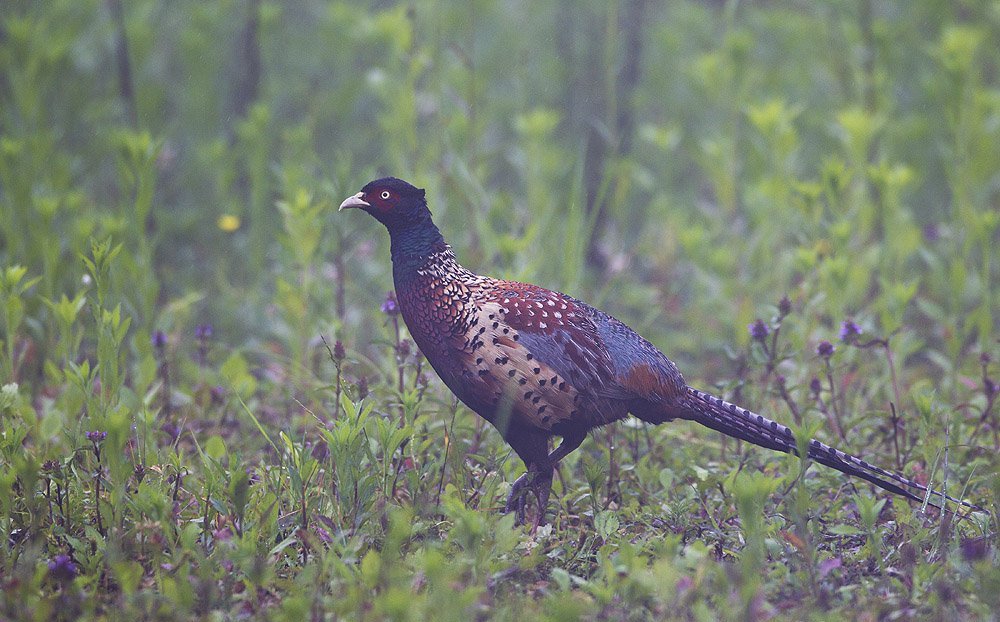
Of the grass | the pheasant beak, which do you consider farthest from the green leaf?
the pheasant beak

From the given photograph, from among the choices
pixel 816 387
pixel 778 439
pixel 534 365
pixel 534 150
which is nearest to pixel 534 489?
pixel 534 365

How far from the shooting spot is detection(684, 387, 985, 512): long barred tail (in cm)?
385

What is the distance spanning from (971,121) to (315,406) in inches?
163

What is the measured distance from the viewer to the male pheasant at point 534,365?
391 cm

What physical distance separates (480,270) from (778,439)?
2.66 meters

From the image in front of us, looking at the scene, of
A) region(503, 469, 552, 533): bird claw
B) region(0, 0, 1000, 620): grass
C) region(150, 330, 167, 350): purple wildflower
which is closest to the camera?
region(0, 0, 1000, 620): grass

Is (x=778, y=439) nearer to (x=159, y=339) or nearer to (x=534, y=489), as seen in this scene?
(x=534, y=489)

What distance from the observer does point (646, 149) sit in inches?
385

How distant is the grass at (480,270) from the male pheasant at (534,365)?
0.18m

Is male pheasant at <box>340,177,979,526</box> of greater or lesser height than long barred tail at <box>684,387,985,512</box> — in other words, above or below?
below

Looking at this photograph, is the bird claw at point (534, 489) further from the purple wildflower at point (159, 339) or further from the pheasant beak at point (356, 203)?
the purple wildflower at point (159, 339)

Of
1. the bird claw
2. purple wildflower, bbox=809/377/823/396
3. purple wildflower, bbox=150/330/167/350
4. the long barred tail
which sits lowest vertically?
purple wildflower, bbox=150/330/167/350

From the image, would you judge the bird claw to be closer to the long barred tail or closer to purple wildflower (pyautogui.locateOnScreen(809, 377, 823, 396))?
the long barred tail

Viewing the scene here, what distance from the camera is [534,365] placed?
392 centimetres
